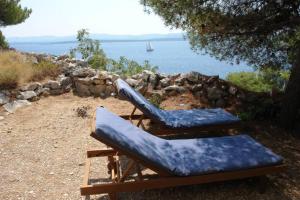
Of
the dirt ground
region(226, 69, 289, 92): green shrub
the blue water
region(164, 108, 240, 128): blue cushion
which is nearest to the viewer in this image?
the dirt ground

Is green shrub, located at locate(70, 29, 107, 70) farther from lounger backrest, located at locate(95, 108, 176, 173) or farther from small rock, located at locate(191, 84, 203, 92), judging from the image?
lounger backrest, located at locate(95, 108, 176, 173)

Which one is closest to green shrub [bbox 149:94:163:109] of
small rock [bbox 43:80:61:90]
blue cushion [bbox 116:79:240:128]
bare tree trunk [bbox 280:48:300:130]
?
blue cushion [bbox 116:79:240:128]

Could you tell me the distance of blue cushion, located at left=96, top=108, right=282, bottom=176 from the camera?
13.2ft

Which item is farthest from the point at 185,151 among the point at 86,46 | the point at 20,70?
the point at 86,46

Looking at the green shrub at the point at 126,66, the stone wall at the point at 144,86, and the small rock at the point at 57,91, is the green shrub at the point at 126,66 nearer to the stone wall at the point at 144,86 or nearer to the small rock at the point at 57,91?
the stone wall at the point at 144,86

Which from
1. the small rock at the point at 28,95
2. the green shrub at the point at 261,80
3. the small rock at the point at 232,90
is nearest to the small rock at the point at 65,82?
the small rock at the point at 28,95

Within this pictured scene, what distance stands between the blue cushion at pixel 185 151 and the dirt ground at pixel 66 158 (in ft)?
1.43

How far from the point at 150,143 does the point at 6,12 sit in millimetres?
13323

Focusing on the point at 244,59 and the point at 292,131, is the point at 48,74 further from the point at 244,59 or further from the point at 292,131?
the point at 292,131

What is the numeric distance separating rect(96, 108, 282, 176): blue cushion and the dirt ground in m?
0.44

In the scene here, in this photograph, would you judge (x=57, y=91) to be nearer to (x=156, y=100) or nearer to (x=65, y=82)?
(x=65, y=82)

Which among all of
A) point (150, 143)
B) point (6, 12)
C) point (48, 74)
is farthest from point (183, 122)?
point (6, 12)

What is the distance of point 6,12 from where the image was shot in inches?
603

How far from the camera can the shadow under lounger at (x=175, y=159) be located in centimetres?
400
